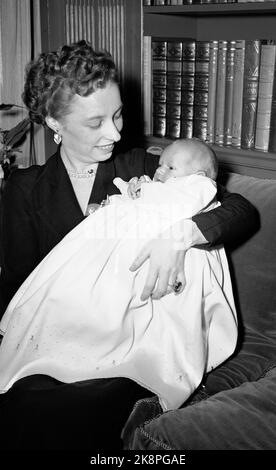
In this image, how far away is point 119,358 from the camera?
136cm

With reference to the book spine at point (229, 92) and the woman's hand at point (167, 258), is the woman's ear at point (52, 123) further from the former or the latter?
the book spine at point (229, 92)

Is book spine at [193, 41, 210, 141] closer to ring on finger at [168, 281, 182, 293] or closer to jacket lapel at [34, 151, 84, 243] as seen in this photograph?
jacket lapel at [34, 151, 84, 243]

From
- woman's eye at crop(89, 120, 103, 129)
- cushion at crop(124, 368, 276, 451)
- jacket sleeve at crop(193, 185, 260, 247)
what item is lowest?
cushion at crop(124, 368, 276, 451)

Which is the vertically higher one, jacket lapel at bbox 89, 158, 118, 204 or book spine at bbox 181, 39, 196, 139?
book spine at bbox 181, 39, 196, 139

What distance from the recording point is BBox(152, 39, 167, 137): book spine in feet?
7.75

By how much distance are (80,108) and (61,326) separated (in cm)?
57

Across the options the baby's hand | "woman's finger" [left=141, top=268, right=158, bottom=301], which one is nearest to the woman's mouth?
the baby's hand

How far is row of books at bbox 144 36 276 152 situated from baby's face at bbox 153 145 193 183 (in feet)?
2.71

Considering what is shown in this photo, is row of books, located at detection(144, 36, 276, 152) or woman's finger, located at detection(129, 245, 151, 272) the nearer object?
woman's finger, located at detection(129, 245, 151, 272)

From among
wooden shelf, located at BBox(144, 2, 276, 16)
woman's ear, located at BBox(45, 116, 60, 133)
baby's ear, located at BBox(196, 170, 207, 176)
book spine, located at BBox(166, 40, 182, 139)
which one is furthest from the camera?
book spine, located at BBox(166, 40, 182, 139)

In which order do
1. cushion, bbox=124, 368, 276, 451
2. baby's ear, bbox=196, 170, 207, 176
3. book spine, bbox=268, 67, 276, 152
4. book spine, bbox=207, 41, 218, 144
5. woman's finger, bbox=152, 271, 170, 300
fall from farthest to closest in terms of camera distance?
book spine, bbox=207, 41, 218, 144, book spine, bbox=268, 67, 276, 152, baby's ear, bbox=196, 170, 207, 176, woman's finger, bbox=152, 271, 170, 300, cushion, bbox=124, 368, 276, 451

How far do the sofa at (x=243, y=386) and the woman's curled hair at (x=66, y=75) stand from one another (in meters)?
0.52

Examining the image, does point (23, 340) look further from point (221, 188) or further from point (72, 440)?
point (221, 188)
